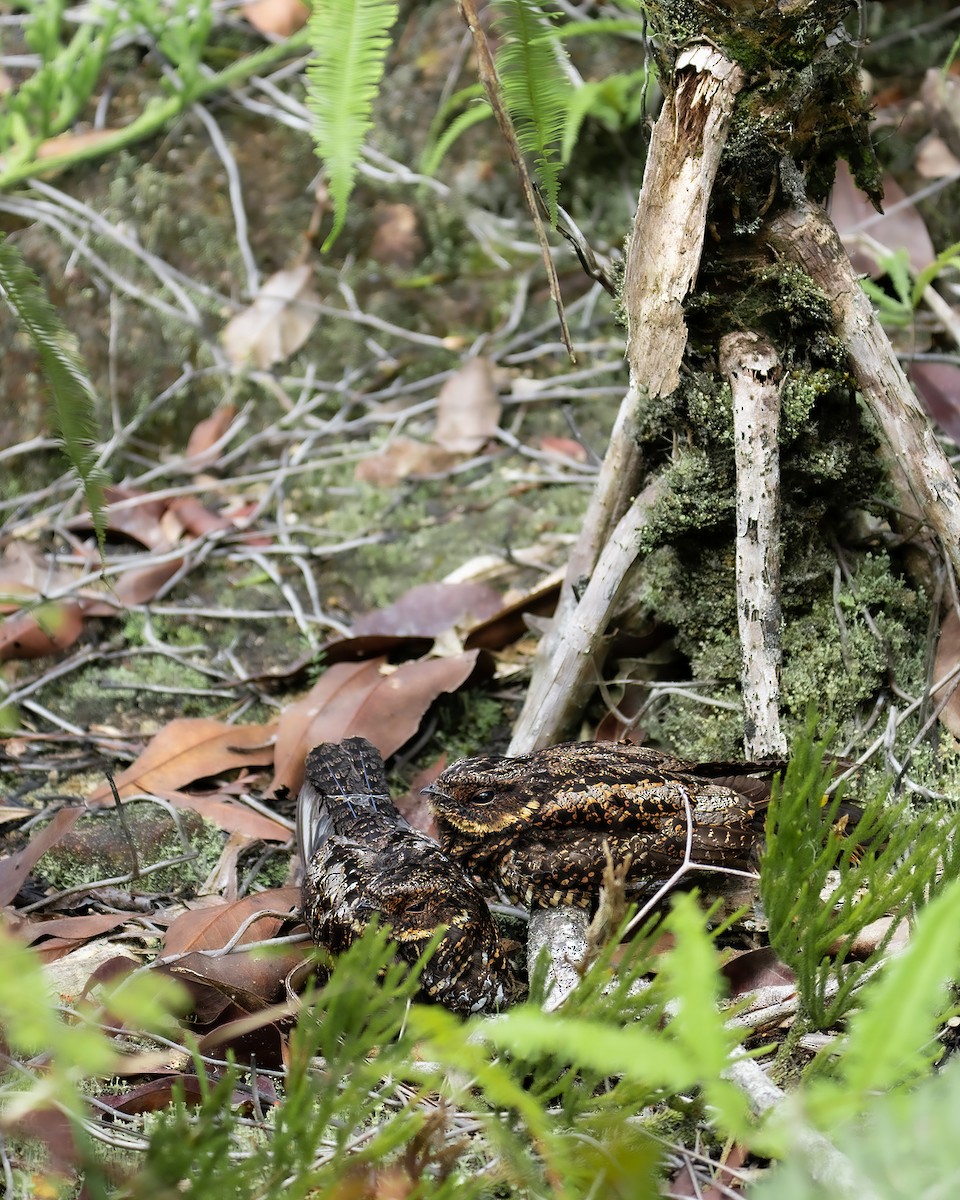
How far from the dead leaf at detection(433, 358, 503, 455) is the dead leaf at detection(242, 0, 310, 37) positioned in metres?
1.90

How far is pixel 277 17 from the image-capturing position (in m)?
5.30

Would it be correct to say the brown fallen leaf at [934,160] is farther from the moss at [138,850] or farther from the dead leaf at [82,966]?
the dead leaf at [82,966]

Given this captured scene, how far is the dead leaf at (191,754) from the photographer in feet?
10.8

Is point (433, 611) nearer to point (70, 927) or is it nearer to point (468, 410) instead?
point (468, 410)

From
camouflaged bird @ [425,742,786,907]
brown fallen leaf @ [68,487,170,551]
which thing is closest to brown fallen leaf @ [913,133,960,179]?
camouflaged bird @ [425,742,786,907]

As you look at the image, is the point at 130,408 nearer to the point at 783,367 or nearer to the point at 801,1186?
the point at 783,367

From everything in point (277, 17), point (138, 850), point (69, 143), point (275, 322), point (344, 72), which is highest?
point (277, 17)

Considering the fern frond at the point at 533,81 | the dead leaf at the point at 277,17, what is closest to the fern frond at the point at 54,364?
the fern frond at the point at 533,81

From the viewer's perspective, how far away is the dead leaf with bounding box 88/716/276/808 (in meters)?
3.29

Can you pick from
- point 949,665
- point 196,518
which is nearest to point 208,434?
point 196,518

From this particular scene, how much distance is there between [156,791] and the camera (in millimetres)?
3270

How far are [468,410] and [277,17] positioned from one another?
2.16 meters

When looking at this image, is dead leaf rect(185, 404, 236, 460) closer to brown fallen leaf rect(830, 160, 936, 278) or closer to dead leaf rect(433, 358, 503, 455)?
dead leaf rect(433, 358, 503, 455)

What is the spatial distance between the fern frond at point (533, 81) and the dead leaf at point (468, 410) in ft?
7.76
